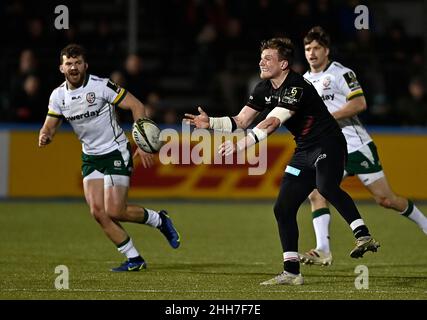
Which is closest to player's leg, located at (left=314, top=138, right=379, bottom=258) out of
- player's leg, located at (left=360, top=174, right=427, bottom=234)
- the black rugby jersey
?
the black rugby jersey

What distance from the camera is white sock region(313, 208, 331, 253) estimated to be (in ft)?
35.6

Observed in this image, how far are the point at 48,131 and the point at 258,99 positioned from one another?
212cm

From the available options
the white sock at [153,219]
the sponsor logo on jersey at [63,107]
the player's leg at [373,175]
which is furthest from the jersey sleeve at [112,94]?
the player's leg at [373,175]

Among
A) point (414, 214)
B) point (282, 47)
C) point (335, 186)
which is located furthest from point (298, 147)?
point (414, 214)

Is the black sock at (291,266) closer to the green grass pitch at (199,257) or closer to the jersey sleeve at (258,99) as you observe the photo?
the green grass pitch at (199,257)

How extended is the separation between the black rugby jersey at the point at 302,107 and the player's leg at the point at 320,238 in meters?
1.73

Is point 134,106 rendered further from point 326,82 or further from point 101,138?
point 326,82

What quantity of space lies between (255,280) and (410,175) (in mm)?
9015

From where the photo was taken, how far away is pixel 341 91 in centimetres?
1087

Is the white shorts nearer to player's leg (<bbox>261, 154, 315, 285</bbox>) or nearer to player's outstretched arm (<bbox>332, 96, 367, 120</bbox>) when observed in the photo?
player's leg (<bbox>261, 154, 315, 285</bbox>)

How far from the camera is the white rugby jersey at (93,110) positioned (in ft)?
33.4

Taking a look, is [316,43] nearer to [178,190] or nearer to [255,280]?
[255,280]

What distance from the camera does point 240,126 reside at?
942 centimetres
